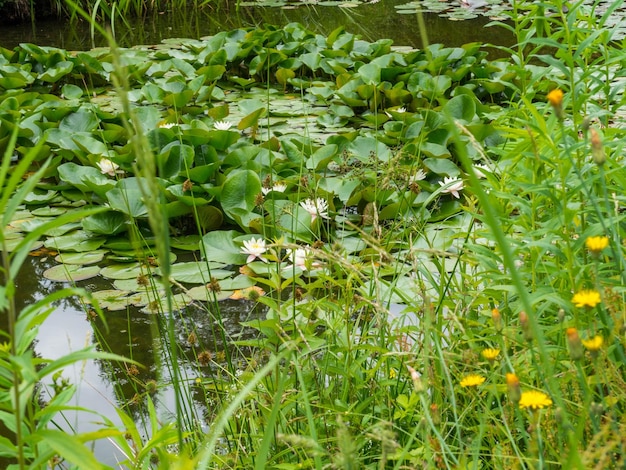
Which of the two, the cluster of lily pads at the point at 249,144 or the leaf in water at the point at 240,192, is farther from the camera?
the leaf in water at the point at 240,192

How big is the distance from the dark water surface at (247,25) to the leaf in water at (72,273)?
3705 mm

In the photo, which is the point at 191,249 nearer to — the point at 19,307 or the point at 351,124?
the point at 19,307

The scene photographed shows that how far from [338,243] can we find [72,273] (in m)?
1.39

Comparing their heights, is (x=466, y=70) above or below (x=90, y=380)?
above

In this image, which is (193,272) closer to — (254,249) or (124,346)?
(254,249)

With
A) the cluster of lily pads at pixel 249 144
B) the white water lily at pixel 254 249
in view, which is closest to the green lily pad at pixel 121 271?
the cluster of lily pads at pixel 249 144

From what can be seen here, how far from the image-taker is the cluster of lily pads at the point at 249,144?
2.48 meters

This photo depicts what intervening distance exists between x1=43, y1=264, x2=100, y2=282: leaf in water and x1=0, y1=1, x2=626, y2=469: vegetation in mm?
10

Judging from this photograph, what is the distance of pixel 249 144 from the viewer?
3.22 meters

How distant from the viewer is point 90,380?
6.48ft

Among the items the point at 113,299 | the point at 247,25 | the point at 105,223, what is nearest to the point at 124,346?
the point at 113,299

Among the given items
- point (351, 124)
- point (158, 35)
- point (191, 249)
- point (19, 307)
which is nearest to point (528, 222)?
point (191, 249)

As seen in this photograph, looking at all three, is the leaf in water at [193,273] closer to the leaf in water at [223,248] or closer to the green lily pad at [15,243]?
the leaf in water at [223,248]

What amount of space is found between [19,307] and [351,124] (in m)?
1.93
